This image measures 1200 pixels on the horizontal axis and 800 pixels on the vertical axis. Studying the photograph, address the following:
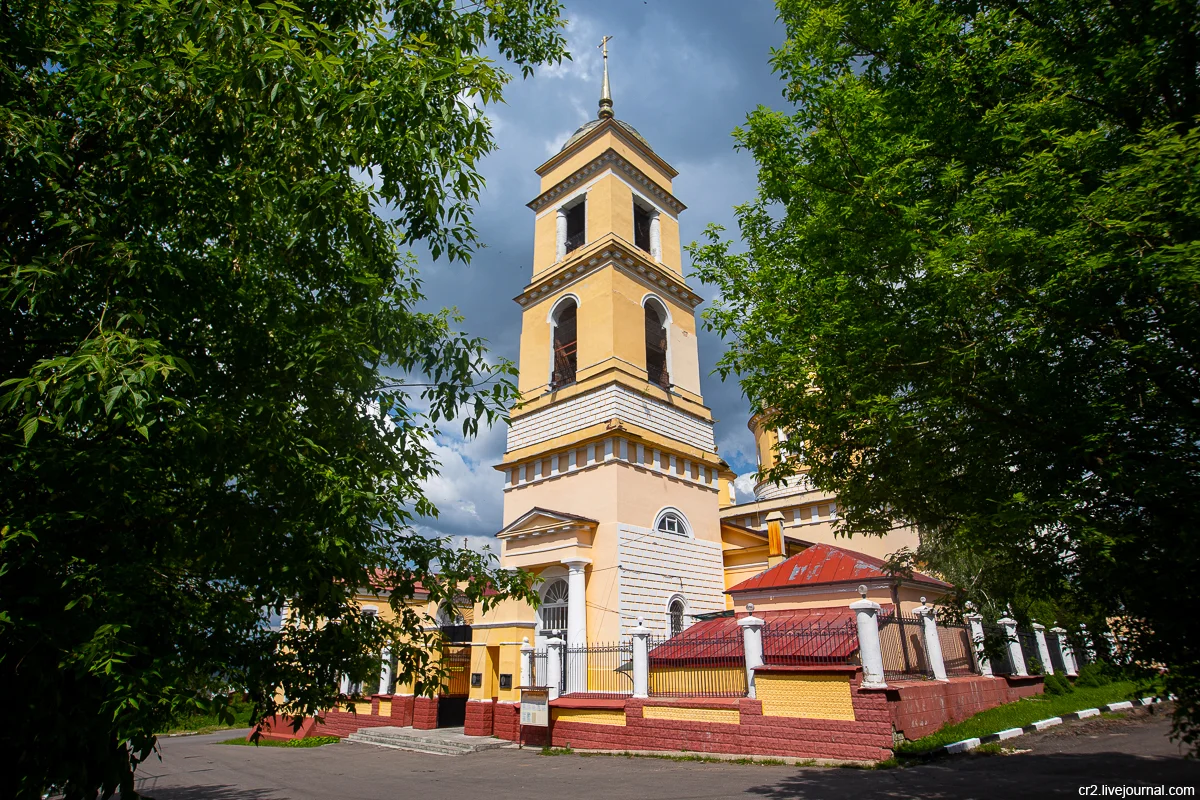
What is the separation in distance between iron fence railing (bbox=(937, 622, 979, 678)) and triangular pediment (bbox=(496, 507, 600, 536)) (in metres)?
8.44

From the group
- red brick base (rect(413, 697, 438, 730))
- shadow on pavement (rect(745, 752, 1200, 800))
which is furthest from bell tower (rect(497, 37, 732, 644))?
shadow on pavement (rect(745, 752, 1200, 800))

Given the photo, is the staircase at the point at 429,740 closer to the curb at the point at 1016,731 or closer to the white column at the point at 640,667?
the white column at the point at 640,667

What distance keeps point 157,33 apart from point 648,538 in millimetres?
15709

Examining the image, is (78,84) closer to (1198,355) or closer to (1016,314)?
(1016,314)

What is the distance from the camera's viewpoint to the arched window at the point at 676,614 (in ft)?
58.7

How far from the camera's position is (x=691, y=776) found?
998 cm

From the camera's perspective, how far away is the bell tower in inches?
685

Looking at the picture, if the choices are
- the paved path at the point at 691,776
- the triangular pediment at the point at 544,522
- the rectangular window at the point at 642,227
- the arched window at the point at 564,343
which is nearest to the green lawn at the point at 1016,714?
the paved path at the point at 691,776

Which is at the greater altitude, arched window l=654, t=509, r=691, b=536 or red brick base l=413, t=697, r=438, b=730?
arched window l=654, t=509, r=691, b=536

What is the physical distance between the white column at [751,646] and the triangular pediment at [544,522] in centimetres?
631

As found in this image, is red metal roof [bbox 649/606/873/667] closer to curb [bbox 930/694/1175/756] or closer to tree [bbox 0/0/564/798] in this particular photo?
curb [bbox 930/694/1175/756]

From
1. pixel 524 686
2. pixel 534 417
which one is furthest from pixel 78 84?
pixel 534 417

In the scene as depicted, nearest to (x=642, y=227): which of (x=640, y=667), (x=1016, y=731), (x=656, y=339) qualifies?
(x=656, y=339)

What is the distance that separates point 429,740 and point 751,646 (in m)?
8.89
